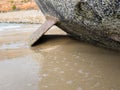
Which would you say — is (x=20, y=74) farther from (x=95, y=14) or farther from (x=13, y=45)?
(x=13, y=45)

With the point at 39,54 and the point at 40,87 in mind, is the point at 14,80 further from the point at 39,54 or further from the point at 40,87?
the point at 39,54

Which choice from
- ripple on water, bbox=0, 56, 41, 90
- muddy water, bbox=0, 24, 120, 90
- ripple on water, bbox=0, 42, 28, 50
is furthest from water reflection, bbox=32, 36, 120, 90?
ripple on water, bbox=0, 42, 28, 50

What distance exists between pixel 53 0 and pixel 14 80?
124 centimetres

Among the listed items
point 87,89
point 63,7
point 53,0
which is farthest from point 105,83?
point 53,0

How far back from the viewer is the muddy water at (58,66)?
2967 mm

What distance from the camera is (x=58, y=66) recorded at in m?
3.62

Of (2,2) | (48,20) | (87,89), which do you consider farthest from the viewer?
(2,2)

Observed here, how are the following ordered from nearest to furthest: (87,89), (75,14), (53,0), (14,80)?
(87,89)
(14,80)
(75,14)
(53,0)

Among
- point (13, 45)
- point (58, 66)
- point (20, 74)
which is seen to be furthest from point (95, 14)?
point (13, 45)

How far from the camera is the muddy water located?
9.73ft

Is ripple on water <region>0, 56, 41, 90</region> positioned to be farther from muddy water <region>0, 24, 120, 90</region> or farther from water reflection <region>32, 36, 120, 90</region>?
water reflection <region>32, 36, 120, 90</region>

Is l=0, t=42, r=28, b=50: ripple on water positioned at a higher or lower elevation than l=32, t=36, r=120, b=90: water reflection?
lower

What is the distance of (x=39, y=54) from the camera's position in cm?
428

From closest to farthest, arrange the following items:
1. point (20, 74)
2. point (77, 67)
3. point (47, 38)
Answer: point (20, 74)
point (77, 67)
point (47, 38)
